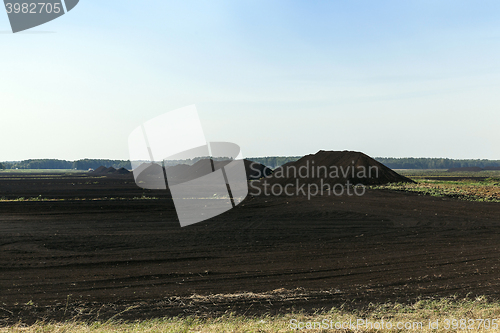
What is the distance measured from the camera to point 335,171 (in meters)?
55.7

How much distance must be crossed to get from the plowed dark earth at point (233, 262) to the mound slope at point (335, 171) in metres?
28.4

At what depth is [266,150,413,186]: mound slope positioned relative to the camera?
5275cm

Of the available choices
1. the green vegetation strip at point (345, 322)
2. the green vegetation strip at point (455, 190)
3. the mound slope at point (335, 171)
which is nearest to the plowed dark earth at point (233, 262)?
the green vegetation strip at point (345, 322)

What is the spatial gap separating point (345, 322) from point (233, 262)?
6548mm

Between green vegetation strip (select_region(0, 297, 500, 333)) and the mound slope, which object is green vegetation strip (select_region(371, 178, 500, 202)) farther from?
green vegetation strip (select_region(0, 297, 500, 333))

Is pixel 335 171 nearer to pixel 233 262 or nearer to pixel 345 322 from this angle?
pixel 233 262

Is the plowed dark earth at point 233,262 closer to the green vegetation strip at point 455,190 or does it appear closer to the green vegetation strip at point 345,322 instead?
the green vegetation strip at point 345,322

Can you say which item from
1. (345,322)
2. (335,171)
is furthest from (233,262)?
(335,171)

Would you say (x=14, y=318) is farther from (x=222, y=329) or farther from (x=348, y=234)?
(x=348, y=234)

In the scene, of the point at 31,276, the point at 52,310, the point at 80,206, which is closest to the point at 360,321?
the point at 52,310

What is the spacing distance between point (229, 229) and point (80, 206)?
52.4ft

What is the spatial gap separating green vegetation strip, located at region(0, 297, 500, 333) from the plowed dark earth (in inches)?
25.5

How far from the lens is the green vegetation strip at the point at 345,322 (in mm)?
6566

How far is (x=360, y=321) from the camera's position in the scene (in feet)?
24.0
